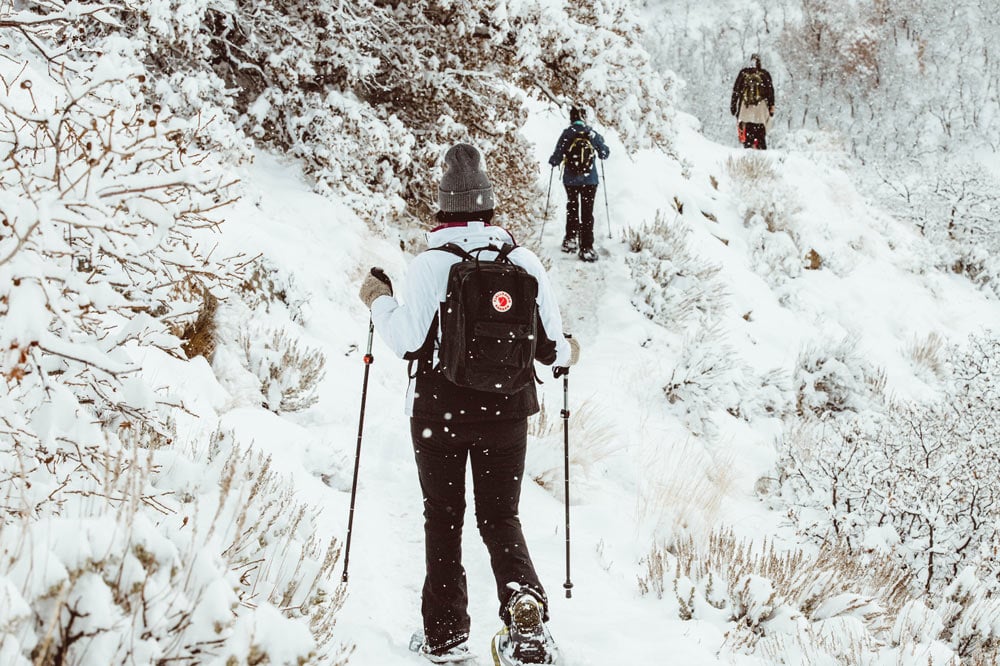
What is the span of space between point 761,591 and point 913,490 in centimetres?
245

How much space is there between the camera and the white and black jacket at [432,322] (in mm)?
2775

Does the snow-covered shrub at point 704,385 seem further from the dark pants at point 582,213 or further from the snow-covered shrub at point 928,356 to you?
the snow-covered shrub at point 928,356

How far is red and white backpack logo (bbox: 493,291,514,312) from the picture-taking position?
8.79 ft

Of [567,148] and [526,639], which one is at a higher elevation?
[567,148]

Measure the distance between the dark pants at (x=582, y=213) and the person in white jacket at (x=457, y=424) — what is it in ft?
22.6

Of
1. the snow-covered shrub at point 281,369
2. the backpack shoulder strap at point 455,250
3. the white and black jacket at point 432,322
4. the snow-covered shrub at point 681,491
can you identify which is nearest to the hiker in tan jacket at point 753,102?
the snow-covered shrub at point 681,491

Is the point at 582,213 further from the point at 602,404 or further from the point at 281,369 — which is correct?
the point at 281,369

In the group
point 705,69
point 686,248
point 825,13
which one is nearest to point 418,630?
point 686,248

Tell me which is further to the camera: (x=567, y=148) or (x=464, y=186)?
(x=567, y=148)

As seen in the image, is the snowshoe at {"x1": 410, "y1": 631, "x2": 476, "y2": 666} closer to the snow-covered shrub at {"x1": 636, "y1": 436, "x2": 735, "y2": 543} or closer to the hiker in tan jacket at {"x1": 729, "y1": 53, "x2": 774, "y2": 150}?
the snow-covered shrub at {"x1": 636, "y1": 436, "x2": 735, "y2": 543}

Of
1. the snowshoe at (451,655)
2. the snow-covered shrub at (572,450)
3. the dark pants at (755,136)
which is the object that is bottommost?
the snowshoe at (451,655)

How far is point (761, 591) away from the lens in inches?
140

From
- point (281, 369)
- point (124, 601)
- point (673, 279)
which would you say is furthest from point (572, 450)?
point (673, 279)

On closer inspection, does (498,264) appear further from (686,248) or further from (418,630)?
(686,248)
